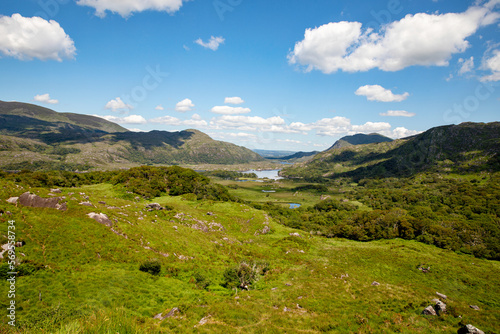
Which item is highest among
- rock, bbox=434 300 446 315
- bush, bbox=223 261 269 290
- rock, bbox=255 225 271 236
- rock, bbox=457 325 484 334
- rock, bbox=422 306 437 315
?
rock, bbox=457 325 484 334

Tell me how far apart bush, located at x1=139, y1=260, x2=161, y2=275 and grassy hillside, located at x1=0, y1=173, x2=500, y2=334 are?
18cm

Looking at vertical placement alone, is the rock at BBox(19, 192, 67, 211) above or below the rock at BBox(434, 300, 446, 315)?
above

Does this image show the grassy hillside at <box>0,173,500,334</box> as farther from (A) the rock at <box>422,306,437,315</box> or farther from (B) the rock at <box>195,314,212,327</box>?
(A) the rock at <box>422,306,437,315</box>

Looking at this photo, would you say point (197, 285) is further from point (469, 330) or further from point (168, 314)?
point (469, 330)

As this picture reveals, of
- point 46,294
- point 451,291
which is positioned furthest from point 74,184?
point 451,291

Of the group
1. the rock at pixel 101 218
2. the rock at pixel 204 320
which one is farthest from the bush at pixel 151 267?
the rock at pixel 204 320

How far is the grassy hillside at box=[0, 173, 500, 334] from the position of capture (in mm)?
19938

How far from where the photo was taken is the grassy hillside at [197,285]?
785 inches

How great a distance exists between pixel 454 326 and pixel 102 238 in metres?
45.1

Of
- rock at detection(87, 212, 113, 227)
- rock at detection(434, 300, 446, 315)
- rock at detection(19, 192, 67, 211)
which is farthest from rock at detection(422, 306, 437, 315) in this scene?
rock at detection(19, 192, 67, 211)

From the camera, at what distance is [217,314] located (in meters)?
22.4

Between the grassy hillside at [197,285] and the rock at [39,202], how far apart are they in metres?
1.38

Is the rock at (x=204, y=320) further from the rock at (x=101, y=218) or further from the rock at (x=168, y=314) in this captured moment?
the rock at (x=101, y=218)

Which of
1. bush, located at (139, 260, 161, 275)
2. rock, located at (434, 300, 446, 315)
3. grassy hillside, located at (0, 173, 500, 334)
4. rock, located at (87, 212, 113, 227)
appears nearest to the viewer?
grassy hillside, located at (0, 173, 500, 334)
